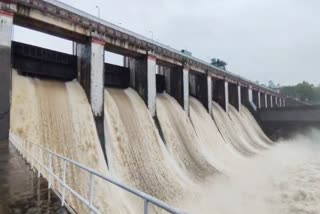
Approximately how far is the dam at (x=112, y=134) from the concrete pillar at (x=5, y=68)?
28 millimetres

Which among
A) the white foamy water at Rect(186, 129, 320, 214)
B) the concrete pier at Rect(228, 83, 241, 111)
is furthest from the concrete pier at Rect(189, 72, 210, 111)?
the concrete pier at Rect(228, 83, 241, 111)

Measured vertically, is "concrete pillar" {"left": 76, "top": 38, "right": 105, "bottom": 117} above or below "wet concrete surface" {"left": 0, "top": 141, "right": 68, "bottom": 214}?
above

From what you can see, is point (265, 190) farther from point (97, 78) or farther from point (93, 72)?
point (93, 72)

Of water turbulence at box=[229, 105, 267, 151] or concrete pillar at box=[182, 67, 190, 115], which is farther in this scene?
water turbulence at box=[229, 105, 267, 151]

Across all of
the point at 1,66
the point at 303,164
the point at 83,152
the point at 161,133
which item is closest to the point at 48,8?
the point at 1,66

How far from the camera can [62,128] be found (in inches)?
355

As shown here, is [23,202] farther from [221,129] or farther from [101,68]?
[221,129]

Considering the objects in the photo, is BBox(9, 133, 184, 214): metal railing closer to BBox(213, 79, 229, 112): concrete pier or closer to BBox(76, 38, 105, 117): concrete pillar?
BBox(76, 38, 105, 117): concrete pillar

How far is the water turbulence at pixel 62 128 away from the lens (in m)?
7.80

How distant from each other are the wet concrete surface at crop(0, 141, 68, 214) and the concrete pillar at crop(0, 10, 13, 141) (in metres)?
2.47

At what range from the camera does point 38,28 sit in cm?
1010

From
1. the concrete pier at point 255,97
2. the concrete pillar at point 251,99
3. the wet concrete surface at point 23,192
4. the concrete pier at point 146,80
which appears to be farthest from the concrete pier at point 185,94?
the concrete pier at point 255,97

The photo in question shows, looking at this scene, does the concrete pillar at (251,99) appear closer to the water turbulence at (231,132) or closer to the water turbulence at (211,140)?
the water turbulence at (231,132)

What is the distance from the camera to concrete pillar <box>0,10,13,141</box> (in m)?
8.10
